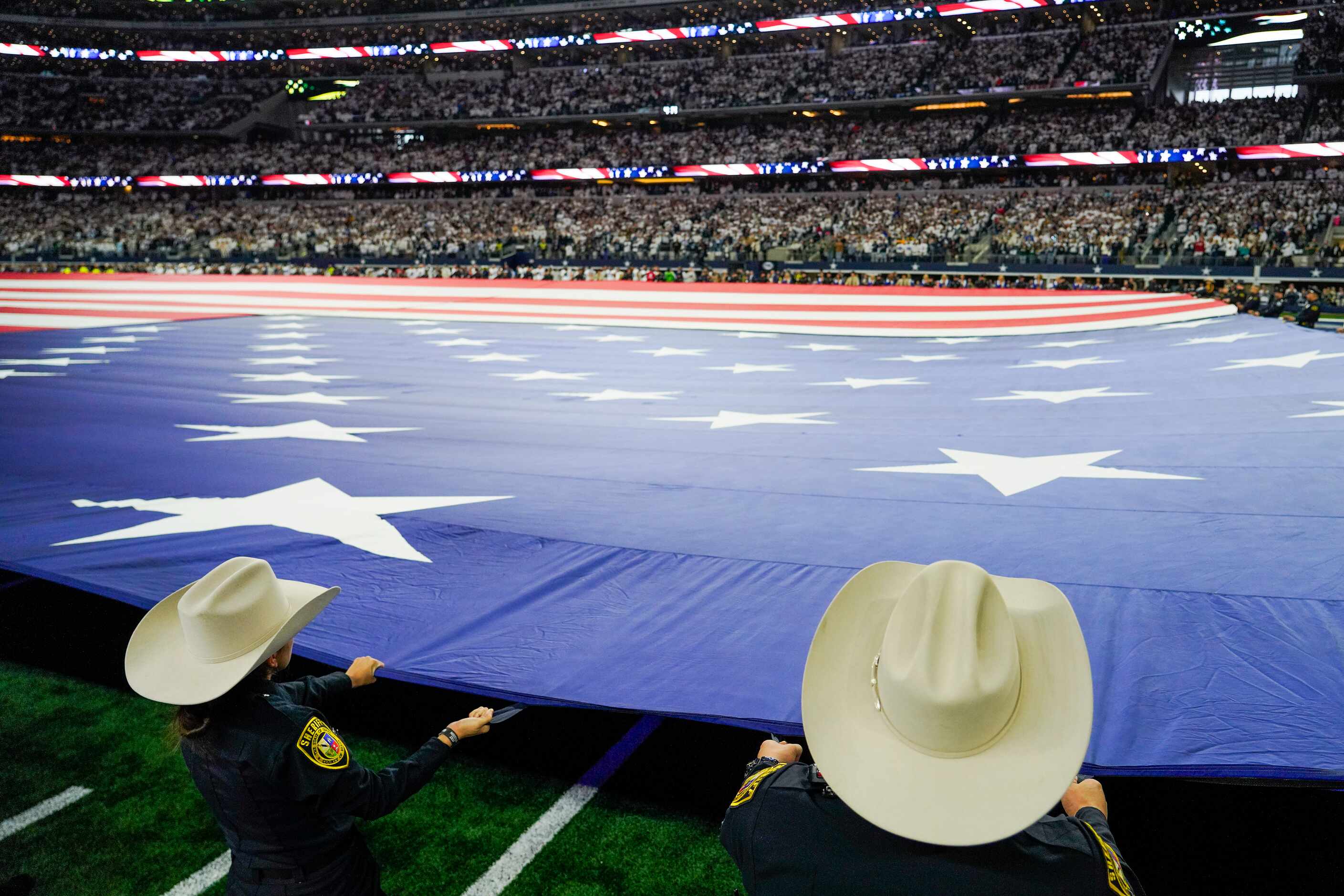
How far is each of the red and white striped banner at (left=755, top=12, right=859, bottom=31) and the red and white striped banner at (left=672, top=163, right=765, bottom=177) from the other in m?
9.68

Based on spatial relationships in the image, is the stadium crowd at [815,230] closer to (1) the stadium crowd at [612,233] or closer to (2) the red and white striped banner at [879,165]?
(1) the stadium crowd at [612,233]

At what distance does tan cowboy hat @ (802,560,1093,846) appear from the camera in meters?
1.62

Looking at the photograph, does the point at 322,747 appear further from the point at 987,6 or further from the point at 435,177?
the point at 435,177

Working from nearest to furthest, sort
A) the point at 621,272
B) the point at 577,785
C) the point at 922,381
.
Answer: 1. the point at 577,785
2. the point at 922,381
3. the point at 621,272

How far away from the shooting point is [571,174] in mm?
46906

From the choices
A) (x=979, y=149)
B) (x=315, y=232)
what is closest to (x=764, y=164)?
(x=979, y=149)

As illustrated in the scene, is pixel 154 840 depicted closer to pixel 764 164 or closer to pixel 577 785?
pixel 577 785

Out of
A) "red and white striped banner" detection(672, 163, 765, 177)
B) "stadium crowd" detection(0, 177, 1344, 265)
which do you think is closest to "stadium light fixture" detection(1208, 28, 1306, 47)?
"stadium crowd" detection(0, 177, 1344, 265)

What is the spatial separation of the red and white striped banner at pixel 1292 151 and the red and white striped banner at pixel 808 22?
810 inches

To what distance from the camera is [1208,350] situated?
44.0ft

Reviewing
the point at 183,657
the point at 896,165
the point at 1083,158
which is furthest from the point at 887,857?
the point at 896,165

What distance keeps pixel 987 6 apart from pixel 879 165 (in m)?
10.1

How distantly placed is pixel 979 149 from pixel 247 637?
147ft

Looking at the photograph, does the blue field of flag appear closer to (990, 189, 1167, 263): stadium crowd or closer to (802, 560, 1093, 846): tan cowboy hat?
(802, 560, 1093, 846): tan cowboy hat
